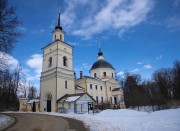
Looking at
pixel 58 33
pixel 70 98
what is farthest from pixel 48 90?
pixel 58 33

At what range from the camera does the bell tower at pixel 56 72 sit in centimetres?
3537

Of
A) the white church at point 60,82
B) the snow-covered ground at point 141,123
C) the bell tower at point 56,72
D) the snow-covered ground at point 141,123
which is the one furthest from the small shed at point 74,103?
the snow-covered ground at point 141,123

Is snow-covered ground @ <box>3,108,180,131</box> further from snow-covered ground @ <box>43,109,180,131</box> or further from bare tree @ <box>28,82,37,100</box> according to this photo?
bare tree @ <box>28,82,37,100</box>

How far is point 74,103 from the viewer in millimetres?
31094

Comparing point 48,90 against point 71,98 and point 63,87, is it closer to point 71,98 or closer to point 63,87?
point 63,87

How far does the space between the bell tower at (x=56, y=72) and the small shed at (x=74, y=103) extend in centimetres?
156

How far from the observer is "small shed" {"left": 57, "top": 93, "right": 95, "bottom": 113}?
31.0 metres

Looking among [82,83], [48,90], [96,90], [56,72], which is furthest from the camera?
[96,90]

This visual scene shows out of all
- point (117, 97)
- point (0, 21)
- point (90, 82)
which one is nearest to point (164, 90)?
point (117, 97)

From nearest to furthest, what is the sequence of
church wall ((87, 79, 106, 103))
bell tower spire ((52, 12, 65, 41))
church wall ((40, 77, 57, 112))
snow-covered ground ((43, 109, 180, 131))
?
snow-covered ground ((43, 109, 180, 131)) < church wall ((40, 77, 57, 112)) < bell tower spire ((52, 12, 65, 41)) < church wall ((87, 79, 106, 103))

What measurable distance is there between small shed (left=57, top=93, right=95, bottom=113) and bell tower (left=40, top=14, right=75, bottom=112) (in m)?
1.56

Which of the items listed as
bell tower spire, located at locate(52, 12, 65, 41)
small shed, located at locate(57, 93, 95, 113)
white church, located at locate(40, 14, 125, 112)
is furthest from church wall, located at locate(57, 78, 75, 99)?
bell tower spire, located at locate(52, 12, 65, 41)

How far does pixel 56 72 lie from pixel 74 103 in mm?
7690

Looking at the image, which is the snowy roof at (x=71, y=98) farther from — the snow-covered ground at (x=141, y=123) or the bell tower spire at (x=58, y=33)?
the snow-covered ground at (x=141, y=123)
